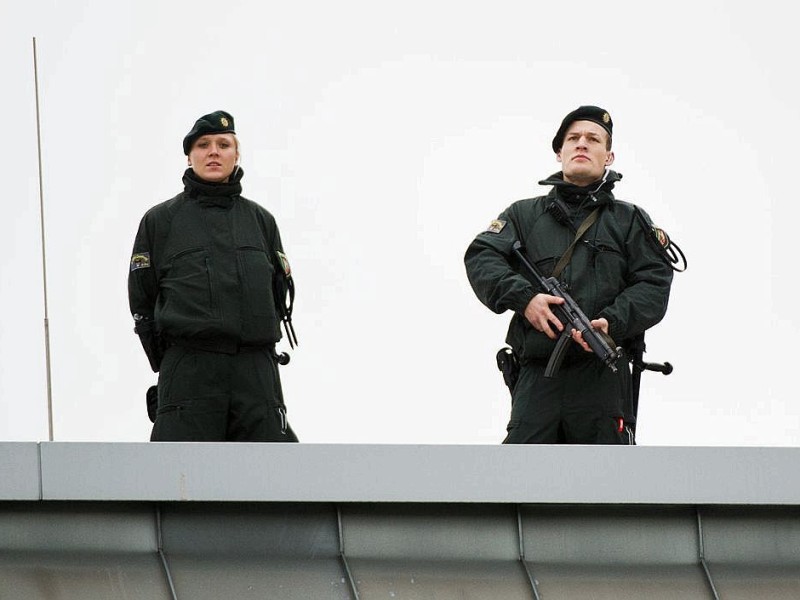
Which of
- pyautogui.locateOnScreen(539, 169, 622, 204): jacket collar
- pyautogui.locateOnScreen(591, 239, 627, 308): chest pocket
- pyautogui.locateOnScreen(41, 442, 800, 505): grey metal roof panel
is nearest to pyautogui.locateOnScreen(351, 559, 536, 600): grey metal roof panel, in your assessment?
pyautogui.locateOnScreen(41, 442, 800, 505): grey metal roof panel

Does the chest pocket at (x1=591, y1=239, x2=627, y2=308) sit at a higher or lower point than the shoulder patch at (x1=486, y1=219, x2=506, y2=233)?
lower

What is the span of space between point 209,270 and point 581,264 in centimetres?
138

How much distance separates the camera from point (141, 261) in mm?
6309

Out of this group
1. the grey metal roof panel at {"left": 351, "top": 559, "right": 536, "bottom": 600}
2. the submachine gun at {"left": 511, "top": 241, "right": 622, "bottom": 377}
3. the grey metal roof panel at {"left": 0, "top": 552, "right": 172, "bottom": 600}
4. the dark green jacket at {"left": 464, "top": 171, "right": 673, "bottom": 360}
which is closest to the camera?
the grey metal roof panel at {"left": 0, "top": 552, "right": 172, "bottom": 600}

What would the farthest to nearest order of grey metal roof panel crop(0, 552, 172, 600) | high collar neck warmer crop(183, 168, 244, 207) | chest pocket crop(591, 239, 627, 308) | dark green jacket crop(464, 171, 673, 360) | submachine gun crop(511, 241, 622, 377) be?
high collar neck warmer crop(183, 168, 244, 207), chest pocket crop(591, 239, 627, 308), dark green jacket crop(464, 171, 673, 360), submachine gun crop(511, 241, 622, 377), grey metal roof panel crop(0, 552, 172, 600)

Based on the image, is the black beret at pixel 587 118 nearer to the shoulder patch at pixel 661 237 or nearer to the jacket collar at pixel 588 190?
the jacket collar at pixel 588 190

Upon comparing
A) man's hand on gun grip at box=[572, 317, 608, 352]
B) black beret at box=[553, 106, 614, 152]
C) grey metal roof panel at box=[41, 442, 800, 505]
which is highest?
black beret at box=[553, 106, 614, 152]

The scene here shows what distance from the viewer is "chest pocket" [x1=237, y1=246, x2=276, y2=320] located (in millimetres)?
6230

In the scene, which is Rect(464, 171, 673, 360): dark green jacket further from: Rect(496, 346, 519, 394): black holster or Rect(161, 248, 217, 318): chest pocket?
Rect(161, 248, 217, 318): chest pocket

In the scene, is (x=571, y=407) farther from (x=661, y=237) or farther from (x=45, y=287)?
(x=45, y=287)

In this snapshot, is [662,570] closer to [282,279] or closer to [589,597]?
[589,597]

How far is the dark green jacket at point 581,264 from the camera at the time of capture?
5988 millimetres

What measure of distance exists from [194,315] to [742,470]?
2134mm

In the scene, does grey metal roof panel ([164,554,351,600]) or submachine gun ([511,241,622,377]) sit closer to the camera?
grey metal roof panel ([164,554,351,600])
